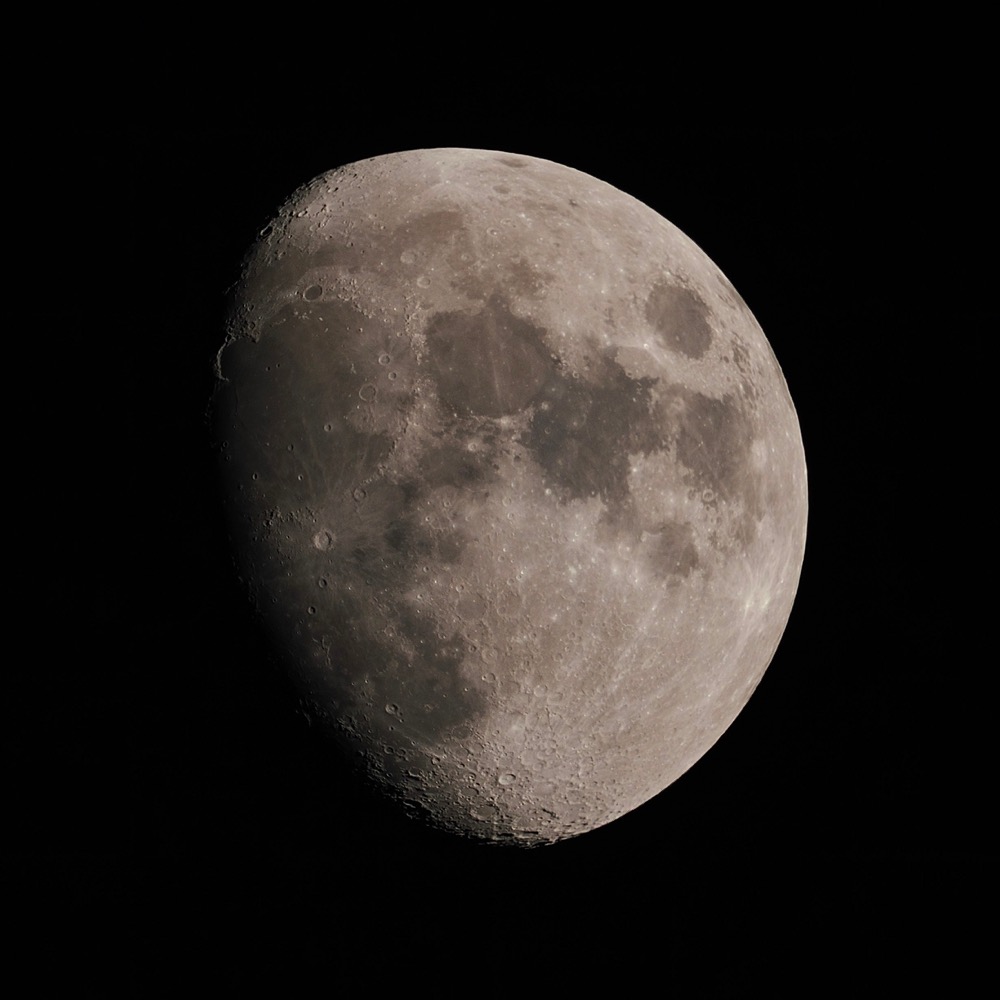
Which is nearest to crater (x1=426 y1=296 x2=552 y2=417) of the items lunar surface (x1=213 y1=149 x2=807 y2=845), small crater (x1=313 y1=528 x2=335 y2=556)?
lunar surface (x1=213 y1=149 x2=807 y2=845)

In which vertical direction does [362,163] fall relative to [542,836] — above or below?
above

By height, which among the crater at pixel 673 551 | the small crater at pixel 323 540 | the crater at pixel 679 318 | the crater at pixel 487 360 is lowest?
the small crater at pixel 323 540

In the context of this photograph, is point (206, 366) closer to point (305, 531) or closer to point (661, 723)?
point (305, 531)

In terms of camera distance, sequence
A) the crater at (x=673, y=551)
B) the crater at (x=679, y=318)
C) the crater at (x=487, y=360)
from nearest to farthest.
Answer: the crater at (x=487, y=360) → the crater at (x=673, y=551) → the crater at (x=679, y=318)

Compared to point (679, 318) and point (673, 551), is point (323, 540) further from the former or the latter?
point (679, 318)

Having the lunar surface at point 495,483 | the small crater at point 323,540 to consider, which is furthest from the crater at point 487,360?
the small crater at point 323,540

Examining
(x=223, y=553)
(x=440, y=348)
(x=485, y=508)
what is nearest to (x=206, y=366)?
(x=223, y=553)

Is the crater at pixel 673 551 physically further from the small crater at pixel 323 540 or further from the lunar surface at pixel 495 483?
the small crater at pixel 323 540

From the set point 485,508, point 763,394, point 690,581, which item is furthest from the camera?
point 763,394

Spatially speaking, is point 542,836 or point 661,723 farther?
point 542,836
